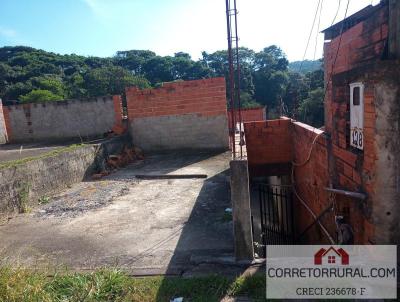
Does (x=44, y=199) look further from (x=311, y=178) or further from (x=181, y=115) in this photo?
(x=311, y=178)

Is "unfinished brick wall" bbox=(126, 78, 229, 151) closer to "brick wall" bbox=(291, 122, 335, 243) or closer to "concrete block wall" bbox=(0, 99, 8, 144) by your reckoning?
"brick wall" bbox=(291, 122, 335, 243)

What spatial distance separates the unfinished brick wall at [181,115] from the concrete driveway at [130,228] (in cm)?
259

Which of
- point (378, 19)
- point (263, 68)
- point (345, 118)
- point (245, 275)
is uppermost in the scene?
point (263, 68)

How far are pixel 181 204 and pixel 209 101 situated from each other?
4.67 meters

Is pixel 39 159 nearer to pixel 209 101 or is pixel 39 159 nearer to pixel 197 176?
pixel 197 176

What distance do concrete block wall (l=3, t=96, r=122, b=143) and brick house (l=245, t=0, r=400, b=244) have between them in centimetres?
736

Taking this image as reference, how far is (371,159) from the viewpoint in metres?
2.99

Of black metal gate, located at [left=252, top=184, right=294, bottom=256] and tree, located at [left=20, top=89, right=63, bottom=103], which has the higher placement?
tree, located at [left=20, top=89, right=63, bottom=103]

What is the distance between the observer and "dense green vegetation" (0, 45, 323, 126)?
3603 cm

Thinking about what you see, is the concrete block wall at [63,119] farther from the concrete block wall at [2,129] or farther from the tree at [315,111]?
the tree at [315,111]

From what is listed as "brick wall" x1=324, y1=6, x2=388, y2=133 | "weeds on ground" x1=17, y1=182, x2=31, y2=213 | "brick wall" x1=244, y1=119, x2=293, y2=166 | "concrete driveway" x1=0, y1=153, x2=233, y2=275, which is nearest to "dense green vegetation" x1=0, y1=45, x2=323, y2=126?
"brick wall" x1=244, y1=119, x2=293, y2=166

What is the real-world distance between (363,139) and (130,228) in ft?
10.7

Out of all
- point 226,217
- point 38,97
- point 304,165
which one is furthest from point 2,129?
point 38,97

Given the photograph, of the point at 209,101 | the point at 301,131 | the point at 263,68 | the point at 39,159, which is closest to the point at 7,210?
the point at 39,159
